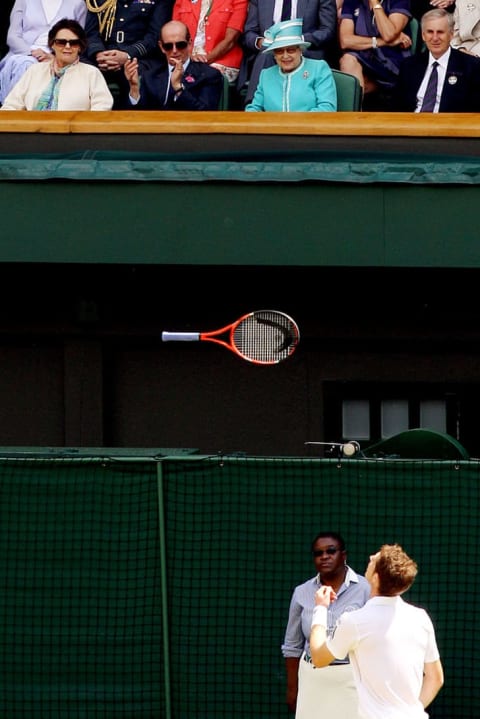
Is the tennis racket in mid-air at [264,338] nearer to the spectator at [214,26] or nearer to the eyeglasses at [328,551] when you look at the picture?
the eyeglasses at [328,551]

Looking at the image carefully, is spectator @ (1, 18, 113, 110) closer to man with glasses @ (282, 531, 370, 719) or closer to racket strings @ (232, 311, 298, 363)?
racket strings @ (232, 311, 298, 363)

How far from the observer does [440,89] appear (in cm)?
1137

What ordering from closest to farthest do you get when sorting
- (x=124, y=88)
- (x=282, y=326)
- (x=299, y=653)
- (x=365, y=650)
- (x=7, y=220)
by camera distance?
(x=365, y=650)
(x=299, y=653)
(x=282, y=326)
(x=7, y=220)
(x=124, y=88)

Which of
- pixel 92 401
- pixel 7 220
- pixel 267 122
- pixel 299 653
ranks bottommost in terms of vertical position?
pixel 299 653

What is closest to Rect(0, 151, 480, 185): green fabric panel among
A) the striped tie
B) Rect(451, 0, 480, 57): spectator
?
the striped tie

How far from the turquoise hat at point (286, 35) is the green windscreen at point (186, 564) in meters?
3.95

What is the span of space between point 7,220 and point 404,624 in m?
5.45

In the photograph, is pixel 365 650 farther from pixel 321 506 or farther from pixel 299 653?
pixel 321 506

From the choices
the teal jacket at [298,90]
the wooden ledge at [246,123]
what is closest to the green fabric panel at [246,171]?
the wooden ledge at [246,123]

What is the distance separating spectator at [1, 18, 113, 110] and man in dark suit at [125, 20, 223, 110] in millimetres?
413

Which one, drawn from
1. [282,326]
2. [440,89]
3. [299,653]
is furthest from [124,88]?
[299,653]

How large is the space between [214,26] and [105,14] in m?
1.03

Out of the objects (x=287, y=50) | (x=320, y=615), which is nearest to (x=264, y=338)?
(x=287, y=50)

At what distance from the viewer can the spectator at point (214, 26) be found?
39.5 feet
